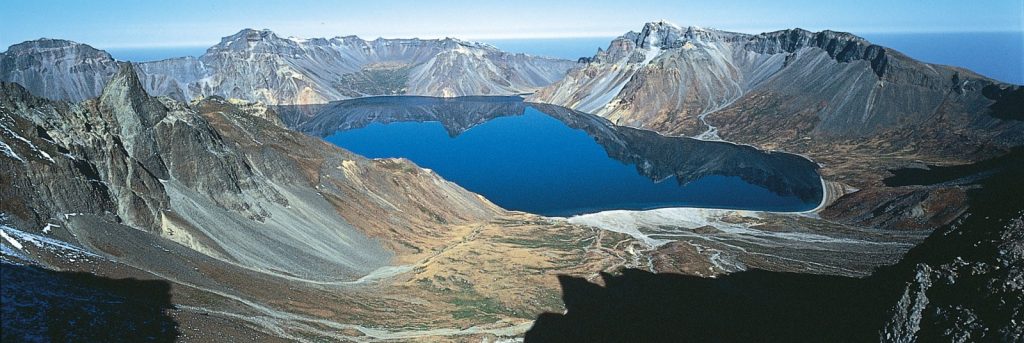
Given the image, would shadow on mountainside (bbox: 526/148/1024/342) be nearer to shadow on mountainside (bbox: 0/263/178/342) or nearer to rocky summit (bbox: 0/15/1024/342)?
rocky summit (bbox: 0/15/1024/342)

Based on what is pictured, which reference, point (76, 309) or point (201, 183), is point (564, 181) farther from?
point (76, 309)

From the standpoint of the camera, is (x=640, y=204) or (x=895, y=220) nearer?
(x=895, y=220)

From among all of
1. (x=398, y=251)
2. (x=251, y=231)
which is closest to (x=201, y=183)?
(x=251, y=231)

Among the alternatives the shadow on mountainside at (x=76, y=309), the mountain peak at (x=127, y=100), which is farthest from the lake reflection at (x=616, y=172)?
the shadow on mountainside at (x=76, y=309)

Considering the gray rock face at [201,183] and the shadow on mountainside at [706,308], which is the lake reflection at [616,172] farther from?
the shadow on mountainside at [706,308]

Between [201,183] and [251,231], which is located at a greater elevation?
[201,183]

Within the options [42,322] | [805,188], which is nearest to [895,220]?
[805,188]

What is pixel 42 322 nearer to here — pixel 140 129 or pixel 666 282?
pixel 140 129
